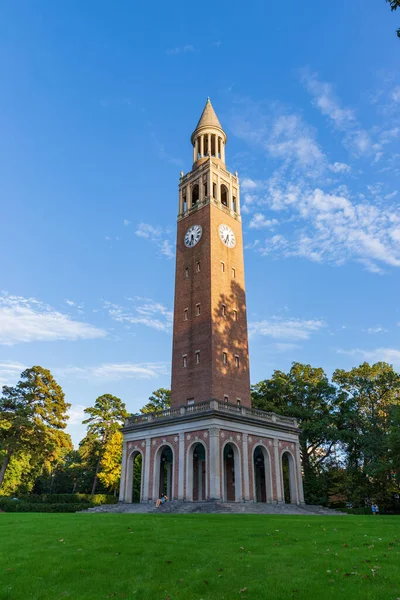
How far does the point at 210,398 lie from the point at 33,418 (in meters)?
21.2

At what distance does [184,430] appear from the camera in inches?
1638

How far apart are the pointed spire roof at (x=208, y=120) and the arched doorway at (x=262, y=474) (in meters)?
41.0

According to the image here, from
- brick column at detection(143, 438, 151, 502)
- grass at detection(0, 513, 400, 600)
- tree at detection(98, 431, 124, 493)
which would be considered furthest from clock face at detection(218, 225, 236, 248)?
grass at detection(0, 513, 400, 600)

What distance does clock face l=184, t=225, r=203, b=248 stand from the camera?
2129 inches

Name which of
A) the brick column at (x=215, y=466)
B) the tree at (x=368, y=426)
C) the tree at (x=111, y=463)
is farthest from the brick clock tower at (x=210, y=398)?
the tree at (x=111, y=463)

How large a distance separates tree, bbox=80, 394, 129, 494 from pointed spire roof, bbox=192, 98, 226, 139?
38.2 meters

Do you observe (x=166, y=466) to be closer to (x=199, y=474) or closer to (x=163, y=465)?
(x=163, y=465)

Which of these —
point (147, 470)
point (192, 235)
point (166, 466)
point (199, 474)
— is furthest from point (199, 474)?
point (192, 235)

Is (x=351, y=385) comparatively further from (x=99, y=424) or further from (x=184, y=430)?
(x=99, y=424)

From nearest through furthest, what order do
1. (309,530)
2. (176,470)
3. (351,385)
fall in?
(309,530) → (176,470) → (351,385)

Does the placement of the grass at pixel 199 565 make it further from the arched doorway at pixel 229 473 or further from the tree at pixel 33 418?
the tree at pixel 33 418

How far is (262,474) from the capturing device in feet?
163

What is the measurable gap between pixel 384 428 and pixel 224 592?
48551 mm

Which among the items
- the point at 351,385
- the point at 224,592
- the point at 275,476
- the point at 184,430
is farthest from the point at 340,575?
the point at 351,385
